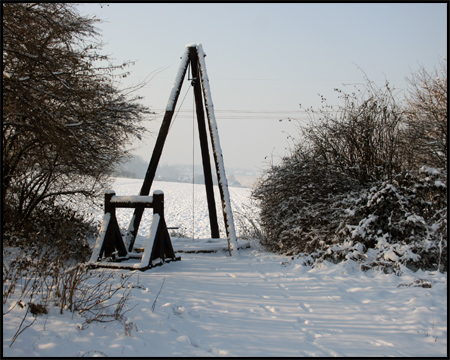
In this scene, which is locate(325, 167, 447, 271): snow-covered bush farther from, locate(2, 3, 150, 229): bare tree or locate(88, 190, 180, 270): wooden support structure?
locate(2, 3, 150, 229): bare tree

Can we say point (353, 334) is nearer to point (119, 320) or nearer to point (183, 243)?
point (119, 320)

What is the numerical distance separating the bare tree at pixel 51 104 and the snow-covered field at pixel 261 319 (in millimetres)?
2681

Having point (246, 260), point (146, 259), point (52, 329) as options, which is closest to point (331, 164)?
point (246, 260)

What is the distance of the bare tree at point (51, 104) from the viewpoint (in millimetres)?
4734

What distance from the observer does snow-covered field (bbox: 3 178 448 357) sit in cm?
280

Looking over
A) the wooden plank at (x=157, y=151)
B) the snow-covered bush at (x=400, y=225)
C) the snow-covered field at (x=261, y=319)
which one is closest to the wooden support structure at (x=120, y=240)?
the snow-covered field at (x=261, y=319)

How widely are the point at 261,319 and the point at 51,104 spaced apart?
15.5ft

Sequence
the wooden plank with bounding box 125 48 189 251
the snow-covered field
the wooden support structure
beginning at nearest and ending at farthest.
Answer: the snow-covered field → the wooden support structure → the wooden plank with bounding box 125 48 189 251

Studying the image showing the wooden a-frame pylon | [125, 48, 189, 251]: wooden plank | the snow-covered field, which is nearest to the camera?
the snow-covered field

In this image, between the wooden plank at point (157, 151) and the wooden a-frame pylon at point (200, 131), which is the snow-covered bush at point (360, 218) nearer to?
the wooden a-frame pylon at point (200, 131)

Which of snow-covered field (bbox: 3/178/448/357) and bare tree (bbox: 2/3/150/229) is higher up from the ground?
bare tree (bbox: 2/3/150/229)

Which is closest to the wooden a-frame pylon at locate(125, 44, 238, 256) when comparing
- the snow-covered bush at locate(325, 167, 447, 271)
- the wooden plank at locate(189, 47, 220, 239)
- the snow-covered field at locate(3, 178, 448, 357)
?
the wooden plank at locate(189, 47, 220, 239)

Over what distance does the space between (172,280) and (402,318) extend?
3.06m

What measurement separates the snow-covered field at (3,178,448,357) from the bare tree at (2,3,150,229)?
2.68 meters
